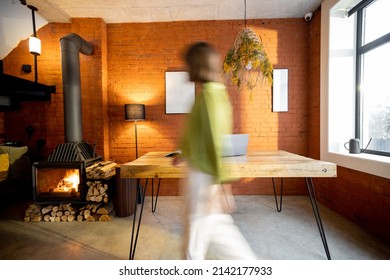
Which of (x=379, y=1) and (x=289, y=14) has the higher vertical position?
(x=289, y=14)

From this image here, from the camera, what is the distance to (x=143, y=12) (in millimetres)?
3422

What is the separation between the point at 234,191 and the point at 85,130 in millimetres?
2732

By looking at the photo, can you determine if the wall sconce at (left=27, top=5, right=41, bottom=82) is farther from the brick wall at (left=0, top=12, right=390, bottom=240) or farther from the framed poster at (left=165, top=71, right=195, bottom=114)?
the framed poster at (left=165, top=71, right=195, bottom=114)

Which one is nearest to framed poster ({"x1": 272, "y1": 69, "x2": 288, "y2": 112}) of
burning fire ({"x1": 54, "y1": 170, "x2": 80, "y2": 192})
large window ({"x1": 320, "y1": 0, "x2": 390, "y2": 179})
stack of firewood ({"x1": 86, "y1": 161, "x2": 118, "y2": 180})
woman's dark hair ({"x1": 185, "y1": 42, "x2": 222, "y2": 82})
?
large window ({"x1": 320, "y1": 0, "x2": 390, "y2": 179})

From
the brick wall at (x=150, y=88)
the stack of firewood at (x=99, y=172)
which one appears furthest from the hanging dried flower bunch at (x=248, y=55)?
the stack of firewood at (x=99, y=172)

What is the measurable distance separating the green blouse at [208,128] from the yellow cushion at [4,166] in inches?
128

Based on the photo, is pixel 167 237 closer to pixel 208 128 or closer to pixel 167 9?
pixel 208 128

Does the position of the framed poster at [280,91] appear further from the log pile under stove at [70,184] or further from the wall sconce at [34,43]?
the wall sconce at [34,43]

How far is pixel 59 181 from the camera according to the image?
3029 millimetres

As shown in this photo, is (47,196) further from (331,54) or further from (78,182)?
(331,54)

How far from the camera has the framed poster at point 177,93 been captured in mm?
3736

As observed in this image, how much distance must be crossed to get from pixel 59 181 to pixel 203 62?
9.07 ft

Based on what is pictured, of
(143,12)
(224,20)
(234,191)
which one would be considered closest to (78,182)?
(234,191)
